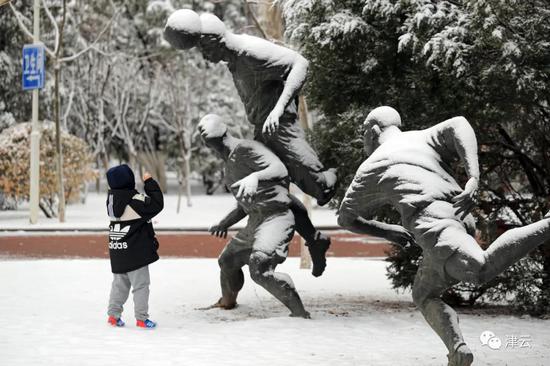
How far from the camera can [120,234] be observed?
7.64m

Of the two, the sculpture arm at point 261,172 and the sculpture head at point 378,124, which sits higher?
the sculpture head at point 378,124

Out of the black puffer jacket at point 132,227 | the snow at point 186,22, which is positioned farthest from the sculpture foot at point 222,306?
the snow at point 186,22

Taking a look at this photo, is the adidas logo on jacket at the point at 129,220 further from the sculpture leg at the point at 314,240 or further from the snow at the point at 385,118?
the snow at the point at 385,118

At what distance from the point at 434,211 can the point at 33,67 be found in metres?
19.8

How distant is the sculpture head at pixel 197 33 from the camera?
8125mm

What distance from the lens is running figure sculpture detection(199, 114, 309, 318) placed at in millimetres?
8016

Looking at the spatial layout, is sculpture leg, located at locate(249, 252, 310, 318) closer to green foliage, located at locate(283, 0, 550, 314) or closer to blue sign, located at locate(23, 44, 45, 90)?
green foliage, located at locate(283, 0, 550, 314)

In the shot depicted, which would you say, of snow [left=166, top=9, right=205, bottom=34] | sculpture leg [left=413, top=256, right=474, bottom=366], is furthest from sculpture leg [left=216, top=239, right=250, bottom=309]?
sculpture leg [left=413, top=256, right=474, bottom=366]

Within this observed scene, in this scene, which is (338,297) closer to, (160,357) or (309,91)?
(309,91)

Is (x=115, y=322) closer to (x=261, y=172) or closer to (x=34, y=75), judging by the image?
A: (x=261, y=172)

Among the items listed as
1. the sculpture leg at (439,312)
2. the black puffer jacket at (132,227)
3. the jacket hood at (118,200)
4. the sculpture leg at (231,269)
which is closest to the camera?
the sculpture leg at (439,312)

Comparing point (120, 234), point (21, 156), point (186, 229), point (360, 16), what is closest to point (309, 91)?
point (360, 16)

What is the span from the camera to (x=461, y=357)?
18.1 ft

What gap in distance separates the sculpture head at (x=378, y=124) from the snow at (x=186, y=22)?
7.74 feet
